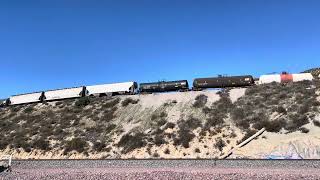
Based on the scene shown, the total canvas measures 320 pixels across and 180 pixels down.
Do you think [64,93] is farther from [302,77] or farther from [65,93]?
[302,77]

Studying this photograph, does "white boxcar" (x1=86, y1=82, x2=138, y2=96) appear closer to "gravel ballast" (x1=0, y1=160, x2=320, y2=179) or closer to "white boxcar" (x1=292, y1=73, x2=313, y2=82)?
"white boxcar" (x1=292, y1=73, x2=313, y2=82)

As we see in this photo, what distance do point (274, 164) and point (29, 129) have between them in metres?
39.1

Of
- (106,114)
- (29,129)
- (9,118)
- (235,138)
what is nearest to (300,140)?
(235,138)

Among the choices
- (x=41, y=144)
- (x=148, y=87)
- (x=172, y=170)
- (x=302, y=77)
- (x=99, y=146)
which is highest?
(x=148, y=87)

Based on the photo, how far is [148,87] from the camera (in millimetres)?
73312

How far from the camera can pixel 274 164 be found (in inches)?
Result: 1101

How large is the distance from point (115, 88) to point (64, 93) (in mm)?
8587

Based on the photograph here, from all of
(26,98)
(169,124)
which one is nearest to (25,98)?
(26,98)

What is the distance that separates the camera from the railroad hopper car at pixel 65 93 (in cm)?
7656

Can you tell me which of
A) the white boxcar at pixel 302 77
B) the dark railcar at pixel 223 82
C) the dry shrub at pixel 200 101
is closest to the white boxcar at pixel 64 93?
the dark railcar at pixel 223 82

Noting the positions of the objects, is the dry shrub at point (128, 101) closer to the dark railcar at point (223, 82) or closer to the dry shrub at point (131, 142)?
the dark railcar at point (223, 82)

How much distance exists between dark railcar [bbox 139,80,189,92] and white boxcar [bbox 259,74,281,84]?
1068 cm

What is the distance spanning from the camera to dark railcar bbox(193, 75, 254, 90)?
225 ft

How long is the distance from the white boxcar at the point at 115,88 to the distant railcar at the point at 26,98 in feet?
27.3
